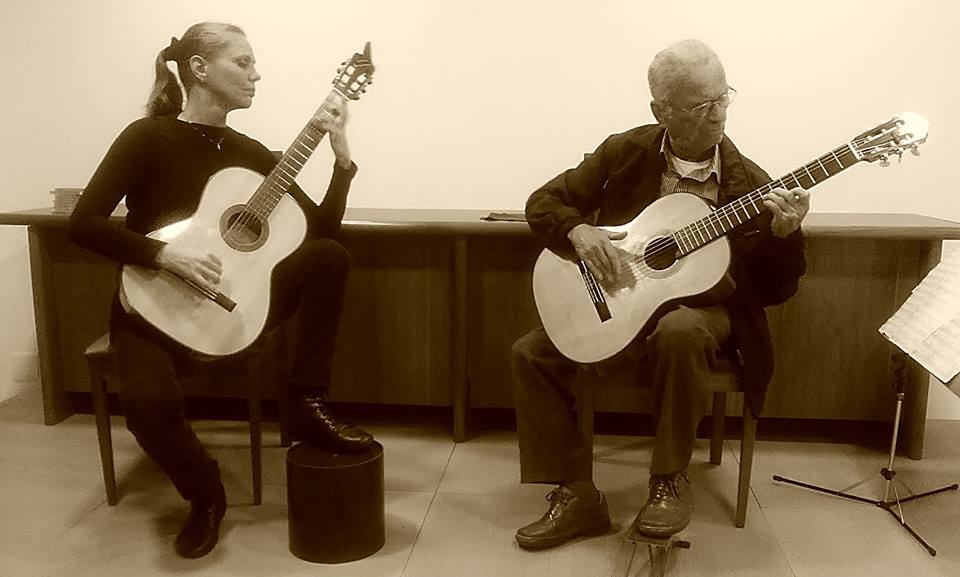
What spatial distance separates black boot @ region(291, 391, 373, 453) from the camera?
2.04 m

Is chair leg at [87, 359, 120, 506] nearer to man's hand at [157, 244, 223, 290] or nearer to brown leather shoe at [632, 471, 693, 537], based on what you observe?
man's hand at [157, 244, 223, 290]

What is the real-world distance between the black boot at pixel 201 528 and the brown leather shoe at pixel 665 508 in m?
0.98

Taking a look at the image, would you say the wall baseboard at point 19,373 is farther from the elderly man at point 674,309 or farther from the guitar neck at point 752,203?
the guitar neck at point 752,203

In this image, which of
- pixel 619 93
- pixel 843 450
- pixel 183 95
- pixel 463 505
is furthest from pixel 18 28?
pixel 843 450

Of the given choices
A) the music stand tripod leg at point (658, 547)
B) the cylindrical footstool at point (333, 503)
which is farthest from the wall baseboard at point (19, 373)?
the music stand tripod leg at point (658, 547)

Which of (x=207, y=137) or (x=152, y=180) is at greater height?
(x=207, y=137)

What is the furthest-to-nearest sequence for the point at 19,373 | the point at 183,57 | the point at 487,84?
the point at 19,373
the point at 487,84
the point at 183,57

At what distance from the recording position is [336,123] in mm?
2156

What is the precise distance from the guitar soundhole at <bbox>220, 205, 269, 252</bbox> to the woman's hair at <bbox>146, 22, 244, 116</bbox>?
1.25ft

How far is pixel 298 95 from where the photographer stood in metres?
3.12

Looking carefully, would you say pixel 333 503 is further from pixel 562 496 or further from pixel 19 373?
pixel 19 373

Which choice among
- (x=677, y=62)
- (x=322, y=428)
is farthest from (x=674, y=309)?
(x=322, y=428)

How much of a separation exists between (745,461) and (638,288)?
0.54 m

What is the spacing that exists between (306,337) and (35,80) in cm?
179
